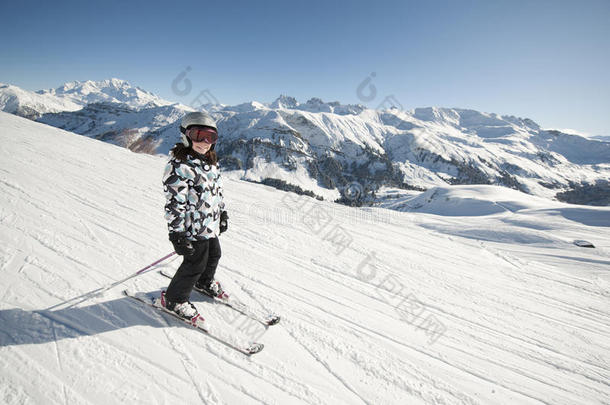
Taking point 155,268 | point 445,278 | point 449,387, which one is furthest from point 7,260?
point 445,278

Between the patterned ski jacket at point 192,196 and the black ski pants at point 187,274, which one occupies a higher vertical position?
the patterned ski jacket at point 192,196

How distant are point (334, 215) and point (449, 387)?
25.0 feet

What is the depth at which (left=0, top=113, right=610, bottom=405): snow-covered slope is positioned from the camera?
262 centimetres

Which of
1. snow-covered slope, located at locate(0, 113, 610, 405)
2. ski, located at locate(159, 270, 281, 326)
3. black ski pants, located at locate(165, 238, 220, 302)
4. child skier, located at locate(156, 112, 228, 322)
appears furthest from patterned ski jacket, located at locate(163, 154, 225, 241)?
snow-covered slope, located at locate(0, 113, 610, 405)

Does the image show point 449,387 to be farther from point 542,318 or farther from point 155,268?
point 155,268

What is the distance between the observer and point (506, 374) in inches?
133

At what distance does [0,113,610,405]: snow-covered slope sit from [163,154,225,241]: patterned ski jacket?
1.25m

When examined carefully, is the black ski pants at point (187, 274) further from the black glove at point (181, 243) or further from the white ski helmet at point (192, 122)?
the white ski helmet at point (192, 122)

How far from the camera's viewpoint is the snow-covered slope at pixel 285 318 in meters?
2.62

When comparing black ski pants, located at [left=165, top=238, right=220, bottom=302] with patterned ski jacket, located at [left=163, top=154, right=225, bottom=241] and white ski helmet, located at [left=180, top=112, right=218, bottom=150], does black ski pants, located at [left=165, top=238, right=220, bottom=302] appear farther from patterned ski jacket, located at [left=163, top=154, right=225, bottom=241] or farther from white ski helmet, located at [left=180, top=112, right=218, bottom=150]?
white ski helmet, located at [left=180, top=112, right=218, bottom=150]

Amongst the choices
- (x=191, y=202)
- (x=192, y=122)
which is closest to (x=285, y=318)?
(x=191, y=202)

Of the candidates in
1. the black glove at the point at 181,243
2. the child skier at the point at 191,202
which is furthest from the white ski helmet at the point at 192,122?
the black glove at the point at 181,243

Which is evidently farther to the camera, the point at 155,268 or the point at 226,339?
the point at 155,268

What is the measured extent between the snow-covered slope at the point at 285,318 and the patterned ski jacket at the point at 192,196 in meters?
1.25
